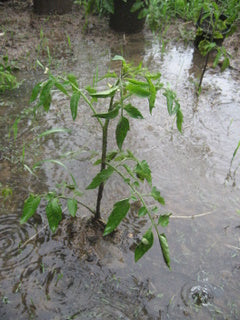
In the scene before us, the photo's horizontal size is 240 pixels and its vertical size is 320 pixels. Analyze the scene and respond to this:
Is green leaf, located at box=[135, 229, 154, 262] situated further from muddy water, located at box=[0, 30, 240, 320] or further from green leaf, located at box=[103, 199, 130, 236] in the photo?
muddy water, located at box=[0, 30, 240, 320]

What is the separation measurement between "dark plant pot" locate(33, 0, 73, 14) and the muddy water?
6.29 ft

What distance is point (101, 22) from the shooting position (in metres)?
4.56

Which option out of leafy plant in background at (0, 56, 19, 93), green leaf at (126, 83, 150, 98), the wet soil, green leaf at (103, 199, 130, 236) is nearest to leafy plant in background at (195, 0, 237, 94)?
the wet soil

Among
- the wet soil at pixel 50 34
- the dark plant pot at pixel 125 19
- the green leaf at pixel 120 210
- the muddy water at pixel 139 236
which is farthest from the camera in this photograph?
the dark plant pot at pixel 125 19

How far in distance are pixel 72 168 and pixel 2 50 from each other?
6.62ft

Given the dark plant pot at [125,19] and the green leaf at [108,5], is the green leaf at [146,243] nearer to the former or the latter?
the green leaf at [108,5]

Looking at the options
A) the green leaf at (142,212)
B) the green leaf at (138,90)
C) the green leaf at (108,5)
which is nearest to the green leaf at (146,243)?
the green leaf at (142,212)

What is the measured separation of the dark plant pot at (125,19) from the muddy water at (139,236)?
1.86 m

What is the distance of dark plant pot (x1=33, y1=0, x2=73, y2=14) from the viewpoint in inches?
169

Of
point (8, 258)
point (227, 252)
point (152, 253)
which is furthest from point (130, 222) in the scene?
point (8, 258)

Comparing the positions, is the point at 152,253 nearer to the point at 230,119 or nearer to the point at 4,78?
the point at 230,119

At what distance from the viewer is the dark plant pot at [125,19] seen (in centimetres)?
421

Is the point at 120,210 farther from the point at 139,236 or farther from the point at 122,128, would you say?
the point at 139,236

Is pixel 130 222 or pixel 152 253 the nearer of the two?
pixel 152 253
